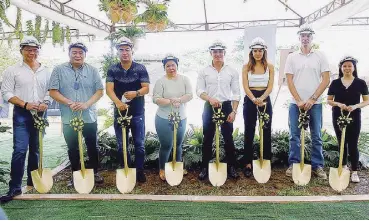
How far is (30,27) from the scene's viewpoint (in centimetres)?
516

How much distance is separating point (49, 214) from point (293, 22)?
801 centimetres

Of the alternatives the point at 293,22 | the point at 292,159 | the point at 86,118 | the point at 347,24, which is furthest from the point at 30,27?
the point at 347,24

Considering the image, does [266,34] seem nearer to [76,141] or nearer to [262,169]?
[262,169]

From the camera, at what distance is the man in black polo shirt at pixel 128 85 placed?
3.57 m

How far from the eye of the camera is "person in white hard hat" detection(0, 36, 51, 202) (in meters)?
3.40

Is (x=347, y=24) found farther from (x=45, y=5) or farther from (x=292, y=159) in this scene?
(x=45, y=5)

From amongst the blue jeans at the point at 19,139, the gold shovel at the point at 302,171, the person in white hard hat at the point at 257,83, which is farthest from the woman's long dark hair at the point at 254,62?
the blue jeans at the point at 19,139

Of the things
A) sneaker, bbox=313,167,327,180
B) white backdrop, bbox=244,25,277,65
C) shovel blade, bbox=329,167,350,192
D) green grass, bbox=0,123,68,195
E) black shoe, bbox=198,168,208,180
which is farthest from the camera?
white backdrop, bbox=244,25,277,65

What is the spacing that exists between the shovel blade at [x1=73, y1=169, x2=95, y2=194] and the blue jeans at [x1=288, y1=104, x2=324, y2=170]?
2.40 m

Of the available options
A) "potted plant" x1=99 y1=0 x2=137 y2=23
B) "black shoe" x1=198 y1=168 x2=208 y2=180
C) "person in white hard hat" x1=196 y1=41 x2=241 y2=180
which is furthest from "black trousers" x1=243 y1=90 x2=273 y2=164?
"potted plant" x1=99 y1=0 x2=137 y2=23

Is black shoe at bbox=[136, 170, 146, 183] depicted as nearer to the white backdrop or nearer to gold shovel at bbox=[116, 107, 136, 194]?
gold shovel at bbox=[116, 107, 136, 194]

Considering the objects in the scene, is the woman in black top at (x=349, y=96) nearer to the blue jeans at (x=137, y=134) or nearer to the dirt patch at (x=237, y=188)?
the dirt patch at (x=237, y=188)

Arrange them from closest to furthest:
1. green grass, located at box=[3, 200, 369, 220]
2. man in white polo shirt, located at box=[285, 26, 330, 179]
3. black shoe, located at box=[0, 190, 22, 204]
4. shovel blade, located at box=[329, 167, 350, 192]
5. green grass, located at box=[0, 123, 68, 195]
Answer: green grass, located at box=[3, 200, 369, 220]
black shoe, located at box=[0, 190, 22, 204]
shovel blade, located at box=[329, 167, 350, 192]
man in white polo shirt, located at box=[285, 26, 330, 179]
green grass, located at box=[0, 123, 68, 195]

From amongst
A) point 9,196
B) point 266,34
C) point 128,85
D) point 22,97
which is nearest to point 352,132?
point 266,34
